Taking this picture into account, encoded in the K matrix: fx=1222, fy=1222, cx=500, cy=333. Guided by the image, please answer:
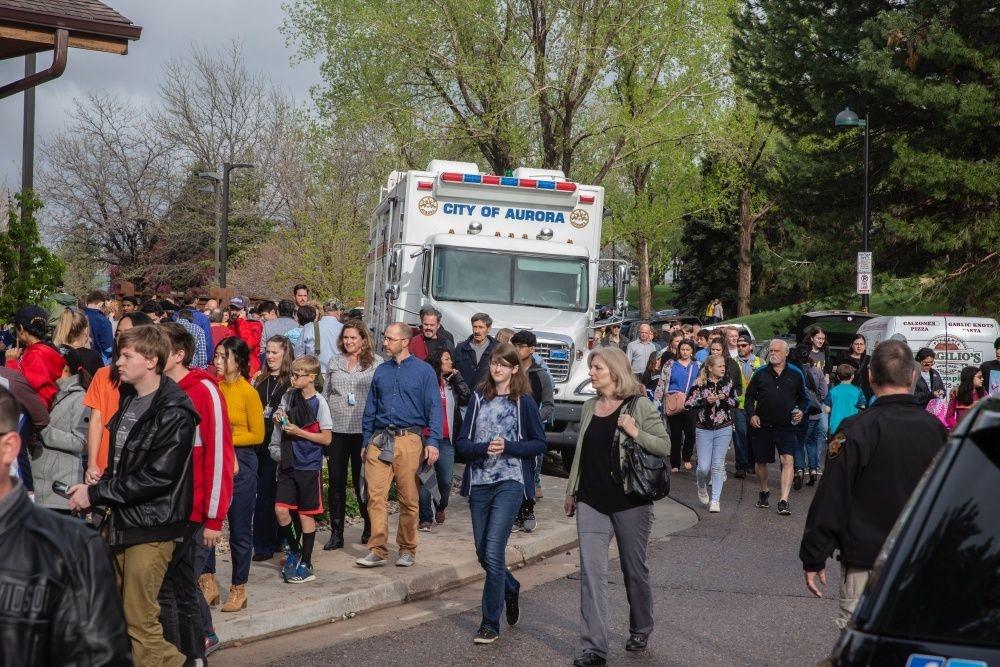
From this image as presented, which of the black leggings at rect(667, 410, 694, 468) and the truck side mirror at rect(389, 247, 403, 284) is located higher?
the truck side mirror at rect(389, 247, 403, 284)

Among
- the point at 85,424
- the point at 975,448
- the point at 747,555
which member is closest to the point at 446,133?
the point at 747,555

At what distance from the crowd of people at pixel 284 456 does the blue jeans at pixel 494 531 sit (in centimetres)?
1

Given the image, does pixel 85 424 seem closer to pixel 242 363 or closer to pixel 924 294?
pixel 242 363

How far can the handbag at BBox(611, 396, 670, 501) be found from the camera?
6.78 m

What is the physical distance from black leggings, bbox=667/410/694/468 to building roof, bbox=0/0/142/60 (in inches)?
347

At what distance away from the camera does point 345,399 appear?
983 centimetres

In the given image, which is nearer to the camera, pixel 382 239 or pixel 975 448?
pixel 975 448

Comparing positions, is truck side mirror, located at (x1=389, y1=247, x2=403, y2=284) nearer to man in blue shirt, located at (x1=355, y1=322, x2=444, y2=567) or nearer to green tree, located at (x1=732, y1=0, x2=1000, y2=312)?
man in blue shirt, located at (x1=355, y1=322, x2=444, y2=567)

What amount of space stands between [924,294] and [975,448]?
2712 centimetres

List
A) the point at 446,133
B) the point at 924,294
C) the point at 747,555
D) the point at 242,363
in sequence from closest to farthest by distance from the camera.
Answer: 1. the point at 242,363
2. the point at 747,555
3. the point at 924,294
4. the point at 446,133

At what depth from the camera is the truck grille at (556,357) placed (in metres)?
15.8

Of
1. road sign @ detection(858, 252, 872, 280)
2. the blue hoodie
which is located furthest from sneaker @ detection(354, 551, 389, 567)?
road sign @ detection(858, 252, 872, 280)

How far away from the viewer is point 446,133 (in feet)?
102

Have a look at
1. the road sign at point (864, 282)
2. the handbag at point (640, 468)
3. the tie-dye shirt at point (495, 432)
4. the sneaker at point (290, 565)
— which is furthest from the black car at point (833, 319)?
the handbag at point (640, 468)
